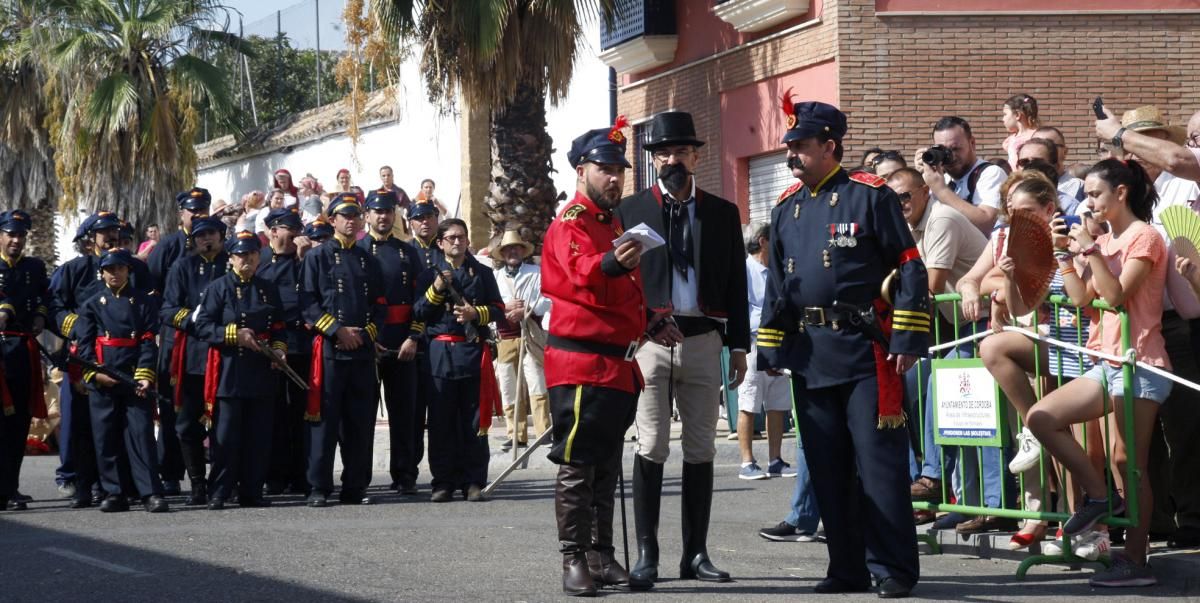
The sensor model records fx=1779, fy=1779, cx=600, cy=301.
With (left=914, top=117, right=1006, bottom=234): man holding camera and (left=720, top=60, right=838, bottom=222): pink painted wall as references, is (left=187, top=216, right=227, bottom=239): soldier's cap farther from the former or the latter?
(left=720, top=60, right=838, bottom=222): pink painted wall

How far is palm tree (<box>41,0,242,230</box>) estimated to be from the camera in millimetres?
28344

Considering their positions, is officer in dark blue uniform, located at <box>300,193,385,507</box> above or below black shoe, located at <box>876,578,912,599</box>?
above

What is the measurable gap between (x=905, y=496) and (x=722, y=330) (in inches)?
54.4

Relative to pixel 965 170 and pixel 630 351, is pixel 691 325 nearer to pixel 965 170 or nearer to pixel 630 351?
pixel 630 351

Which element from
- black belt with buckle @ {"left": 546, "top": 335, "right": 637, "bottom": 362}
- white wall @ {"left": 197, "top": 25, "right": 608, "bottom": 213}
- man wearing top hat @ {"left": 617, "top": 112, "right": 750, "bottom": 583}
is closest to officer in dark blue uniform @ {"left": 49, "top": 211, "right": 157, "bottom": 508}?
man wearing top hat @ {"left": 617, "top": 112, "right": 750, "bottom": 583}

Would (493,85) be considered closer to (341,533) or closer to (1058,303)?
(341,533)

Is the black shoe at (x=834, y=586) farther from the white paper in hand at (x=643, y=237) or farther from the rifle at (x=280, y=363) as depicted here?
the rifle at (x=280, y=363)

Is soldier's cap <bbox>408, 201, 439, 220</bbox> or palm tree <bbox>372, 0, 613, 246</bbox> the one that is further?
palm tree <bbox>372, 0, 613, 246</bbox>

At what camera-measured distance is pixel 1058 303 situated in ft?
28.7

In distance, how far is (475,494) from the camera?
42.0ft

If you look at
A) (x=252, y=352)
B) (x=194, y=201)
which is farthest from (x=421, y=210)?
(x=194, y=201)

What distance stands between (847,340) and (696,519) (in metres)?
1.24

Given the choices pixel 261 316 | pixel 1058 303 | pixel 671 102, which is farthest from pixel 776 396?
pixel 671 102

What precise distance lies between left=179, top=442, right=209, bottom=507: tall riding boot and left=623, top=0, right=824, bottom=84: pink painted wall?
10765 millimetres
